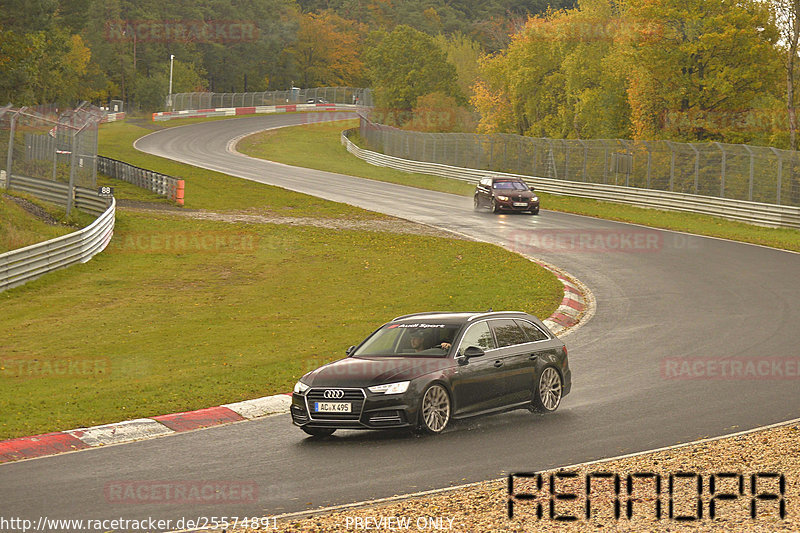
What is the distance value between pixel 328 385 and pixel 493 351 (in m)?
2.22

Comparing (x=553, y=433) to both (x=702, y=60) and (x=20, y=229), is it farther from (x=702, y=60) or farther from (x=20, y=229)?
(x=702, y=60)

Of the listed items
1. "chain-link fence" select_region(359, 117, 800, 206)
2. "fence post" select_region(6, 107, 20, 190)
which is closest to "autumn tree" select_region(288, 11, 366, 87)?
"chain-link fence" select_region(359, 117, 800, 206)

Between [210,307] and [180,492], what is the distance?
1239cm

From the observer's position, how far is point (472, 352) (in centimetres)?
1177

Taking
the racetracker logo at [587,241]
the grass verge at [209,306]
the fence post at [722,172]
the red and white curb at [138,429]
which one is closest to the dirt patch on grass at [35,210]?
the grass verge at [209,306]

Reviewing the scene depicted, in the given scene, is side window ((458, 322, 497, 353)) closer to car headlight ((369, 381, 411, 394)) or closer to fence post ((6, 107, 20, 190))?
car headlight ((369, 381, 411, 394))

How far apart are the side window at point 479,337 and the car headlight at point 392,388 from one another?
3.93ft

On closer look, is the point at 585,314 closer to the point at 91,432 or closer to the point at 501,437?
the point at 501,437

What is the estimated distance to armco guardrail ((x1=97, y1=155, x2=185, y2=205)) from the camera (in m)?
40.7

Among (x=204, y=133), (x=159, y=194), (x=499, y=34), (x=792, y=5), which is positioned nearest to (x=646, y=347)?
(x=159, y=194)

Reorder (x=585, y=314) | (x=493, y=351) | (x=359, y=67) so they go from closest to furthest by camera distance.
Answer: (x=493, y=351)
(x=585, y=314)
(x=359, y=67)

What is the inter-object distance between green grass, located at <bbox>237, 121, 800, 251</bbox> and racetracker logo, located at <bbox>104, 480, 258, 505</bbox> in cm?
2425

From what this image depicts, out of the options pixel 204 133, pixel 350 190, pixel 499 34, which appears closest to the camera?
pixel 350 190

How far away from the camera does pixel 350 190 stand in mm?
47781
